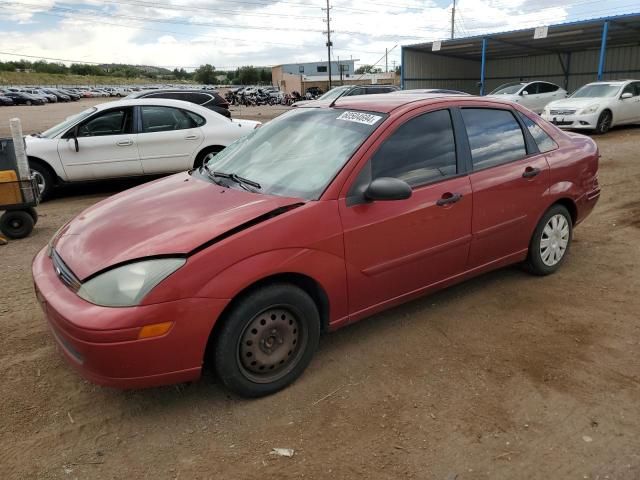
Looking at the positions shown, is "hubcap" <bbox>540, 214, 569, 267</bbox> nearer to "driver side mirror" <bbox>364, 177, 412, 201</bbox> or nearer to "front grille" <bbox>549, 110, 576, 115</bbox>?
"driver side mirror" <bbox>364, 177, 412, 201</bbox>

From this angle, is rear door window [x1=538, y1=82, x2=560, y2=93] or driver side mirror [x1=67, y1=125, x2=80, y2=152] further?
rear door window [x1=538, y1=82, x2=560, y2=93]

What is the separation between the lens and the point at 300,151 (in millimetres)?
3527

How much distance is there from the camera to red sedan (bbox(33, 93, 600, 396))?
8.41 ft

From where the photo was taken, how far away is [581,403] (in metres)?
2.87

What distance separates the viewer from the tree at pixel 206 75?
131m

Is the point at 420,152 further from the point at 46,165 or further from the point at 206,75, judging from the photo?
the point at 206,75

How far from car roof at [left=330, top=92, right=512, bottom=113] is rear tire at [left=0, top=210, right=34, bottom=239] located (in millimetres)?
4149

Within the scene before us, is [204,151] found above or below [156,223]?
below

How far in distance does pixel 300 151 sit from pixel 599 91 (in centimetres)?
1479

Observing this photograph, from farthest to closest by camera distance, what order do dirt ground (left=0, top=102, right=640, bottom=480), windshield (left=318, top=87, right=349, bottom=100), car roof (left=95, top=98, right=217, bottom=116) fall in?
car roof (left=95, top=98, right=217, bottom=116), windshield (left=318, top=87, right=349, bottom=100), dirt ground (left=0, top=102, right=640, bottom=480)

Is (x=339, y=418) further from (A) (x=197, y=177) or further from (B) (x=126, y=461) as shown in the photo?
(A) (x=197, y=177)

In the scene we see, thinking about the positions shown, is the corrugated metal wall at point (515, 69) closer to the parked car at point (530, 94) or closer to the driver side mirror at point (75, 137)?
the parked car at point (530, 94)

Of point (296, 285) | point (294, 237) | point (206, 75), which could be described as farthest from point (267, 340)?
point (206, 75)

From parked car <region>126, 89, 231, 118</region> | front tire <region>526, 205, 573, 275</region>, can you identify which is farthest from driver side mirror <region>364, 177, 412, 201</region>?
parked car <region>126, 89, 231, 118</region>
